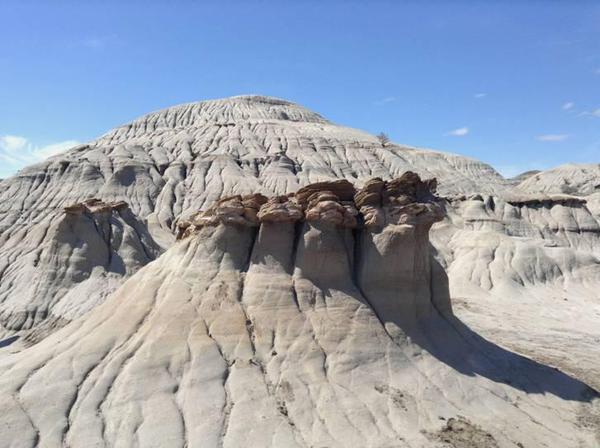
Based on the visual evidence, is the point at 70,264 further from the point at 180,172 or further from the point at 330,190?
the point at 180,172

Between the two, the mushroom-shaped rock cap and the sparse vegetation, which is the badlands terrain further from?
the sparse vegetation

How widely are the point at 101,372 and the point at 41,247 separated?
26682 mm

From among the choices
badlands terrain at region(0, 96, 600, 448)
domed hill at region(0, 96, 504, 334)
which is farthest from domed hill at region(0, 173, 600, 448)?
domed hill at region(0, 96, 504, 334)

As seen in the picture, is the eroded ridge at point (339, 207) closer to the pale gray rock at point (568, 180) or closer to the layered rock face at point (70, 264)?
the layered rock face at point (70, 264)

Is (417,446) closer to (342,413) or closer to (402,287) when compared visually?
(342,413)

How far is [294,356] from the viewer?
13.4 m

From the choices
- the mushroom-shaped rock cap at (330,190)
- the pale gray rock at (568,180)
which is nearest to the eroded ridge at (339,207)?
the mushroom-shaped rock cap at (330,190)

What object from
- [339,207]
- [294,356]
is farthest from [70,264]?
[294,356]

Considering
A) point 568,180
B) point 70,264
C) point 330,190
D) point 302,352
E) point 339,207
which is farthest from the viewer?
point 568,180

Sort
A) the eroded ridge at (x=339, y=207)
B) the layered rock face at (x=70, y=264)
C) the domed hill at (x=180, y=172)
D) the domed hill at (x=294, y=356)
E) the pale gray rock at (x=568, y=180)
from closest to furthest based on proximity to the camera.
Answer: the domed hill at (x=294, y=356), the eroded ridge at (x=339, y=207), the layered rock face at (x=70, y=264), the domed hill at (x=180, y=172), the pale gray rock at (x=568, y=180)

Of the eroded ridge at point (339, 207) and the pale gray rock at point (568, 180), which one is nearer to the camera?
the eroded ridge at point (339, 207)

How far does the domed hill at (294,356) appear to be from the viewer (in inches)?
452

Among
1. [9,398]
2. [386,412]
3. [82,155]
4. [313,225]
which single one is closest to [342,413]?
[386,412]

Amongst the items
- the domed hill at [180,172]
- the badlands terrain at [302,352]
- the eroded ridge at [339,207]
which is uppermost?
the domed hill at [180,172]
